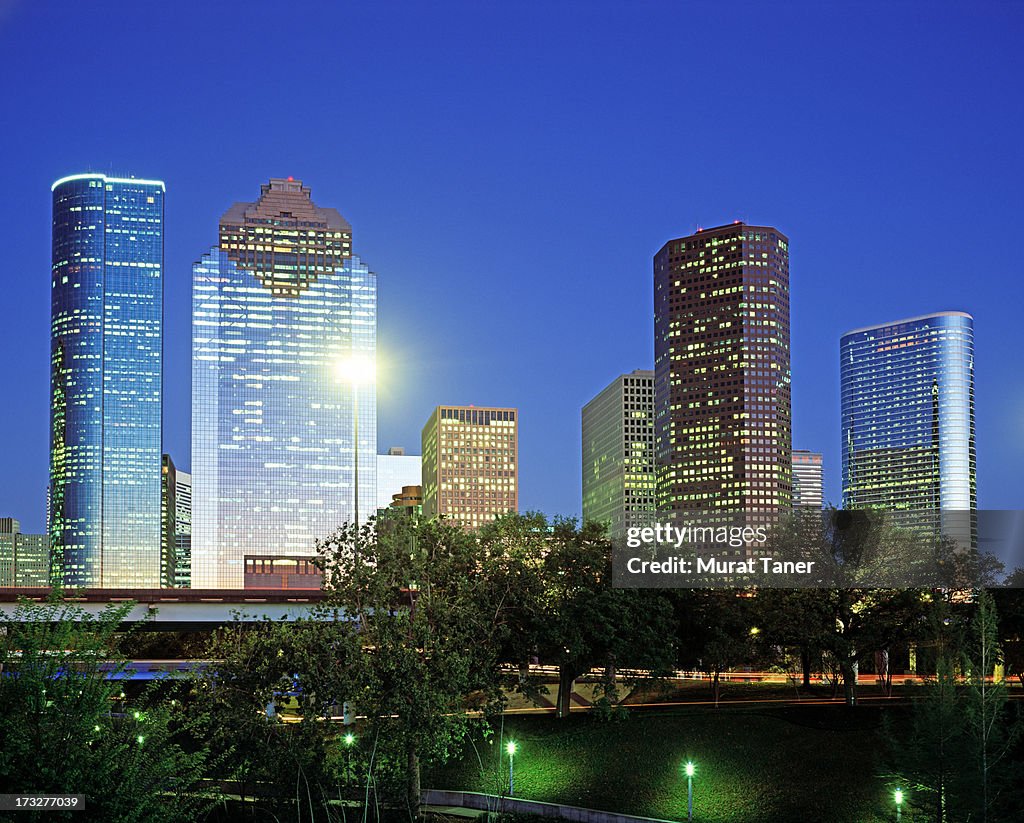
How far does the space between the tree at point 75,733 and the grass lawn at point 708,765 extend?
58.5 feet

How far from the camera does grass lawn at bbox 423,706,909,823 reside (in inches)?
1639

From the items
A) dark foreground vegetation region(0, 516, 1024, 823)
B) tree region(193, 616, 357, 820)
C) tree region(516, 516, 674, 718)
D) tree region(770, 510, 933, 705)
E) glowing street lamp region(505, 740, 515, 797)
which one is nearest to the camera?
dark foreground vegetation region(0, 516, 1024, 823)

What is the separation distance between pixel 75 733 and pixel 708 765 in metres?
31.8

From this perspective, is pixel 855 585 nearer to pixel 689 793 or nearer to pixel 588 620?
pixel 588 620

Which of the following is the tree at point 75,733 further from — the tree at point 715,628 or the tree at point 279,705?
the tree at point 715,628

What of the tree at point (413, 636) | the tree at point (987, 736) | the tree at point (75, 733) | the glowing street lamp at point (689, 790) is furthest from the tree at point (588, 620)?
the tree at point (75, 733)

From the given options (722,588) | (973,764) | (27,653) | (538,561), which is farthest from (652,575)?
(27,653)

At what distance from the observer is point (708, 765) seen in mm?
46406

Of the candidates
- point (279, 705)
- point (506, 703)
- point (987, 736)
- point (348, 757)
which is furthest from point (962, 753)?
point (279, 705)

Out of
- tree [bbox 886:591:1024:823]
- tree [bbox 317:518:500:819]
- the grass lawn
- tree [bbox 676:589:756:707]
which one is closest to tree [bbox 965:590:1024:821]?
tree [bbox 886:591:1024:823]

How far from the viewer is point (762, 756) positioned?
46.3 meters

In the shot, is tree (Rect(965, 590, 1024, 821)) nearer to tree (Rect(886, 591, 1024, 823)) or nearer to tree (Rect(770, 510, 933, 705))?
tree (Rect(886, 591, 1024, 823))

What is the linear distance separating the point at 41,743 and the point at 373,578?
2490 cm

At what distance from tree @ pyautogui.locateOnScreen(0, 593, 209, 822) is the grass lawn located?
17.8 metres
